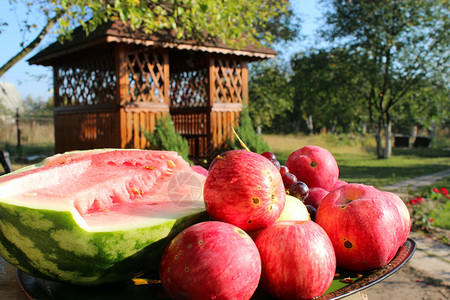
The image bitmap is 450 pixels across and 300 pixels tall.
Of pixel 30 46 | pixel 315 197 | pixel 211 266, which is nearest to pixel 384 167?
pixel 30 46

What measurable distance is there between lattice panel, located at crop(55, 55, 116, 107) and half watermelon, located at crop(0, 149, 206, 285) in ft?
34.3

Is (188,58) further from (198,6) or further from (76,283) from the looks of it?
(76,283)

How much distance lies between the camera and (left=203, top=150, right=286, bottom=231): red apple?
4.26ft

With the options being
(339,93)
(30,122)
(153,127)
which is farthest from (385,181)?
(30,122)

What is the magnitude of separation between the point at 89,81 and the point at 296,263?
12768 millimetres

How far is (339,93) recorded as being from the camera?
21.3 metres

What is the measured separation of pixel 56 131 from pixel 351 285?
14829 mm

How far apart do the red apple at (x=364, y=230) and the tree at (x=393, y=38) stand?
19602 millimetres

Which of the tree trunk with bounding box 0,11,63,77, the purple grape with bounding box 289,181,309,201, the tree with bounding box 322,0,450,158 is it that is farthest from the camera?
the tree with bounding box 322,0,450,158

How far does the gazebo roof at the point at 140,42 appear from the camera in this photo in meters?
9.61

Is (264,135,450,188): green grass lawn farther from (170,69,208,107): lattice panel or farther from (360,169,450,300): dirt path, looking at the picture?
(170,69,208,107): lattice panel

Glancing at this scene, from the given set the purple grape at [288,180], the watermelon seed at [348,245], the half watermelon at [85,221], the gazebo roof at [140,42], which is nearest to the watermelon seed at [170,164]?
the half watermelon at [85,221]

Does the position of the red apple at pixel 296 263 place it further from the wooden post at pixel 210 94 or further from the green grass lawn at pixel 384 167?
the wooden post at pixel 210 94

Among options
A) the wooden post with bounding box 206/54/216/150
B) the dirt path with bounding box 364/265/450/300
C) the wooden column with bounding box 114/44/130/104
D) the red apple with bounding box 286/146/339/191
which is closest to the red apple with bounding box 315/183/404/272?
the red apple with bounding box 286/146/339/191
